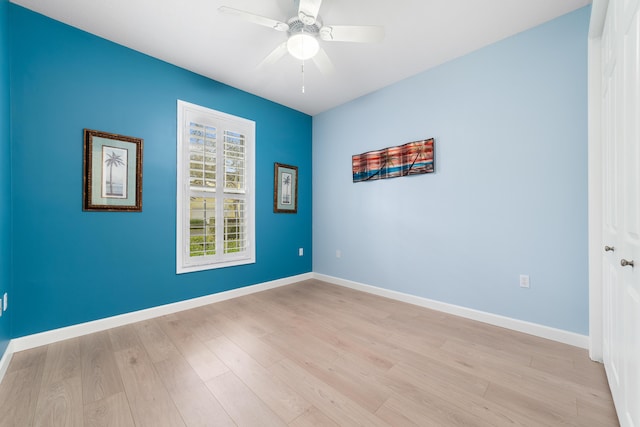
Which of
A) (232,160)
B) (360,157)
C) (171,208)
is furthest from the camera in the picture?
(360,157)

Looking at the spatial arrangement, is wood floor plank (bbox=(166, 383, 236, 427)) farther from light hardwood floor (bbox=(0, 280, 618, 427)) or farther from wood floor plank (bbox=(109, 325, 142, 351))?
wood floor plank (bbox=(109, 325, 142, 351))

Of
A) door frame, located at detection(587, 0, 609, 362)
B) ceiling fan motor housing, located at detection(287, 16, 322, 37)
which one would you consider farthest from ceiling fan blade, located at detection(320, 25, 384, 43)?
door frame, located at detection(587, 0, 609, 362)

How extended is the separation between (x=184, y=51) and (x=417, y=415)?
3491mm

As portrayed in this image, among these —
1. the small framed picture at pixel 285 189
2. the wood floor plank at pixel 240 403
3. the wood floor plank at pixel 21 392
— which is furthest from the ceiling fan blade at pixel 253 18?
the wood floor plank at pixel 21 392

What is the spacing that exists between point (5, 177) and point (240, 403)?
2294mm

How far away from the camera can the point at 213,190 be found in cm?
310

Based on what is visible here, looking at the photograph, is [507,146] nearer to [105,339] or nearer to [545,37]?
[545,37]

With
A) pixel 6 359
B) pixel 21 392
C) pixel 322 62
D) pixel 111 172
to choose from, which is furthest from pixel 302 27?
pixel 6 359

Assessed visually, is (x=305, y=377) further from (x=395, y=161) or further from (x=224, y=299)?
(x=395, y=161)

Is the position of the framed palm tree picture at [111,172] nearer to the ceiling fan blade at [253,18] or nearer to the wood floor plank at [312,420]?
the ceiling fan blade at [253,18]

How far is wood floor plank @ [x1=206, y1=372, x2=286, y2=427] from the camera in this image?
1304mm

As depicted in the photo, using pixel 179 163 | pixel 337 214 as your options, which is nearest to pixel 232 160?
pixel 179 163

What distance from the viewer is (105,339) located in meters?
2.17

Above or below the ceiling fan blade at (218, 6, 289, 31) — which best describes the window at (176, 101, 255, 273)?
below
